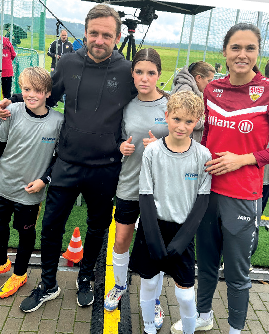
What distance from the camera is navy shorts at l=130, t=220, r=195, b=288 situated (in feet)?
7.32

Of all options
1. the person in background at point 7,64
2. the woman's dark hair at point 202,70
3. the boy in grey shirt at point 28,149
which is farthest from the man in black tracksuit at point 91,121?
the person in background at point 7,64

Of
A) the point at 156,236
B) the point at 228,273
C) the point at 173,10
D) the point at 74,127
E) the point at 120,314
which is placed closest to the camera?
the point at 156,236

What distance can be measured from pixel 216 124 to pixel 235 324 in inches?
Answer: 58.0

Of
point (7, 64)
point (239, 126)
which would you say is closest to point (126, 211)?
point (239, 126)

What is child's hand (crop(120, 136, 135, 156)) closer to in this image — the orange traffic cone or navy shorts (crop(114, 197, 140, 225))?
navy shorts (crop(114, 197, 140, 225))

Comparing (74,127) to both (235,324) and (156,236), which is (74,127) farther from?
(235,324)

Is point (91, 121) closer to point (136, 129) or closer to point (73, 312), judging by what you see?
→ point (136, 129)

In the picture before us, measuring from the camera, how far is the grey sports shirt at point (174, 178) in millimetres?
2184

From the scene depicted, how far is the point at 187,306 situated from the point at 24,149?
5.68 ft

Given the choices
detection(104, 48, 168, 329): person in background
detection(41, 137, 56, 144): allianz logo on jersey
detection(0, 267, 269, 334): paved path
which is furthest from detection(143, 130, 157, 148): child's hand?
detection(0, 267, 269, 334): paved path

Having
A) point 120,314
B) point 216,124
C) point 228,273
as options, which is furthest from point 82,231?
point 216,124

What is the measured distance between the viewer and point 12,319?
2.67 metres

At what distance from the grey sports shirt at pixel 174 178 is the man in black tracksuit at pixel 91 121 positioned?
0.49m

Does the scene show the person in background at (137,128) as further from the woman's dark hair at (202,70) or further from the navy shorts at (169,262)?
the woman's dark hair at (202,70)
